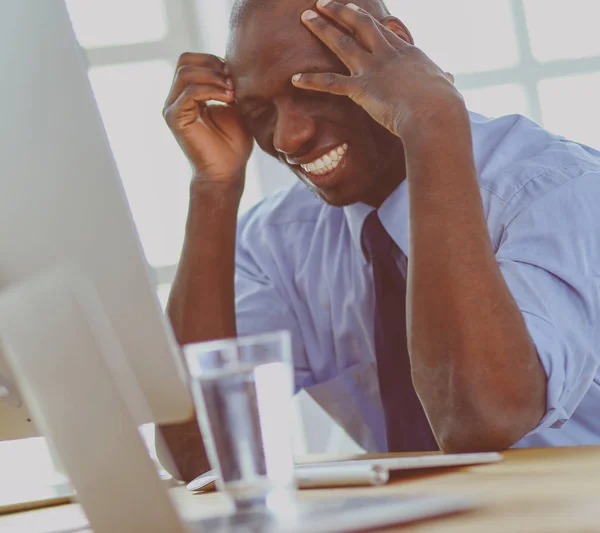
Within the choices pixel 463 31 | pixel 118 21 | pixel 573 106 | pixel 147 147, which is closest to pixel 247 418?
pixel 147 147

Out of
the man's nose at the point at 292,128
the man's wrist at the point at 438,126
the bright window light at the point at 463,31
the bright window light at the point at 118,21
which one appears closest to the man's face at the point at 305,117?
the man's nose at the point at 292,128

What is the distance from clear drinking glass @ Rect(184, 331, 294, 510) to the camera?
1.86 feet

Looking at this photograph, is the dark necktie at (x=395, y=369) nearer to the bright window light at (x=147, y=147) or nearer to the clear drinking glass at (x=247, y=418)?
the clear drinking glass at (x=247, y=418)

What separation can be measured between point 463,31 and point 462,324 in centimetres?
181

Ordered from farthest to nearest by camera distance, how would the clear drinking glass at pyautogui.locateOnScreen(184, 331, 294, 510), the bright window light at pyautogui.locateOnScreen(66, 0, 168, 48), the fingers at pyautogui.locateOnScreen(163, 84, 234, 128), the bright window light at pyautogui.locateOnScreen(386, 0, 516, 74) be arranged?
the bright window light at pyautogui.locateOnScreen(386, 0, 516, 74)
the bright window light at pyautogui.locateOnScreen(66, 0, 168, 48)
the fingers at pyautogui.locateOnScreen(163, 84, 234, 128)
the clear drinking glass at pyautogui.locateOnScreen(184, 331, 294, 510)

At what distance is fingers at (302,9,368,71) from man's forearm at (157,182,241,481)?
1.03ft

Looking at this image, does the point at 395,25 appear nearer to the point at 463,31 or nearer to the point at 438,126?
the point at 438,126

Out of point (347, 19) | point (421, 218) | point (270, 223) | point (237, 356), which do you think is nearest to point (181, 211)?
point (270, 223)

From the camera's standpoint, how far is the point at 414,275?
100cm

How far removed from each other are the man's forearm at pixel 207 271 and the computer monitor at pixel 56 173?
0.84 metres

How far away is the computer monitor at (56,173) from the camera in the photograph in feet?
1.61

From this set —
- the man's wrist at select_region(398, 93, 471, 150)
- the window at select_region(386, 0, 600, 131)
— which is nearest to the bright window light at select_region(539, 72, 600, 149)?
the window at select_region(386, 0, 600, 131)

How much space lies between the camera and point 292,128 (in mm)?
1288

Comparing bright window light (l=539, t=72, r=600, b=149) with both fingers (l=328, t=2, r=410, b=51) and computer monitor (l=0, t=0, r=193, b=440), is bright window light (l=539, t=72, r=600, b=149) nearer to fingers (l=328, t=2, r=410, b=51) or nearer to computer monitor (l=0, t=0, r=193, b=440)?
fingers (l=328, t=2, r=410, b=51)
